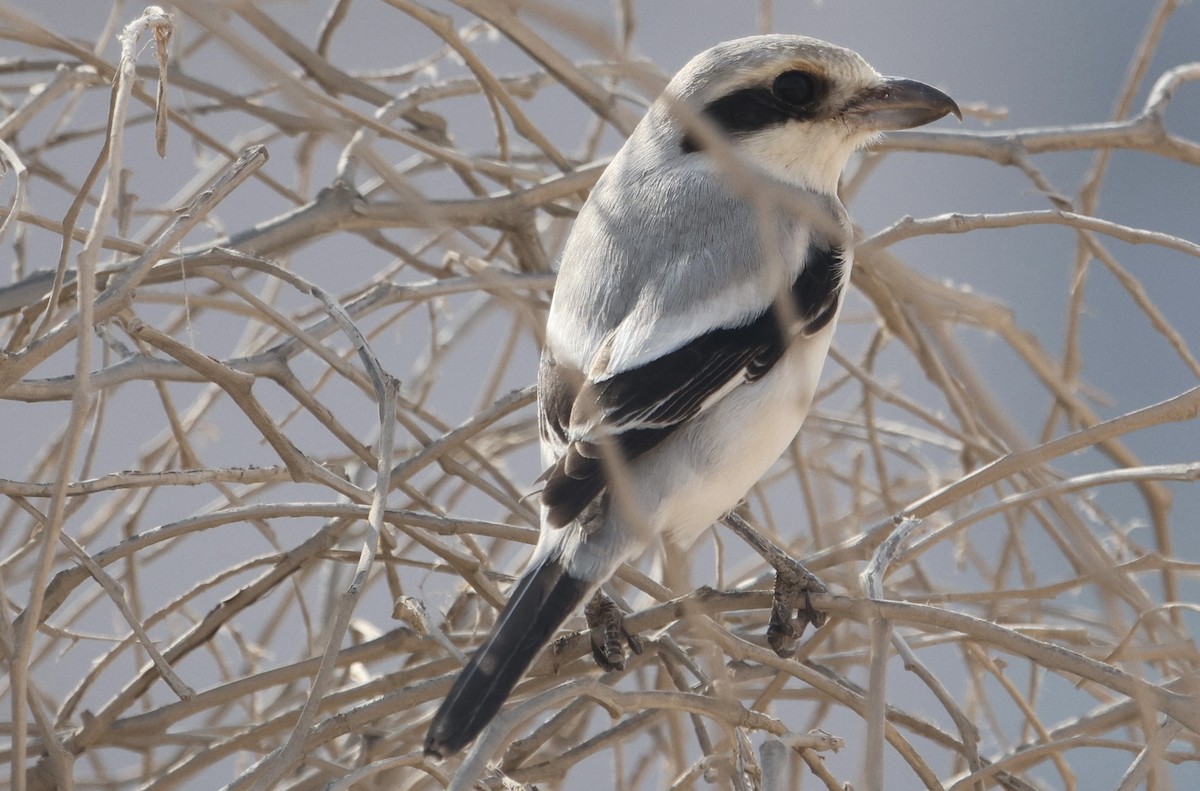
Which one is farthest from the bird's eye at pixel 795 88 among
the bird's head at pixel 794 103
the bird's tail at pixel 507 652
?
the bird's tail at pixel 507 652

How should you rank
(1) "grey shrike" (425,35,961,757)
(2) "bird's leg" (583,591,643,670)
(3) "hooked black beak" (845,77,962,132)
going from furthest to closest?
(3) "hooked black beak" (845,77,962,132)
(2) "bird's leg" (583,591,643,670)
(1) "grey shrike" (425,35,961,757)

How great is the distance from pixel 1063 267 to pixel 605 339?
11.2 ft

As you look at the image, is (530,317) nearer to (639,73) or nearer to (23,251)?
(639,73)

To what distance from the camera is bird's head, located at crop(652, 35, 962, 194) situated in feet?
7.44

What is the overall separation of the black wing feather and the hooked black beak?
0.34 metres

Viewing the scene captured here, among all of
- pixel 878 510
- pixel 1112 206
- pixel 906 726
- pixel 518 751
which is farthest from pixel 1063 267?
pixel 518 751

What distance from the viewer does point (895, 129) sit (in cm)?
224

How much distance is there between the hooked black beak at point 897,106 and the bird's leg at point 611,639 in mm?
962

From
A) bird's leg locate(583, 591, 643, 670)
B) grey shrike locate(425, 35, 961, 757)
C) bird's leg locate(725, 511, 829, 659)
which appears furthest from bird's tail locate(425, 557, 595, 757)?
bird's leg locate(725, 511, 829, 659)

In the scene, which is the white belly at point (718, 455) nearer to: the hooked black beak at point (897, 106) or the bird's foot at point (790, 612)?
the bird's foot at point (790, 612)

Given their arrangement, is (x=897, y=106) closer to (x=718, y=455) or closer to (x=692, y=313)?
(x=692, y=313)

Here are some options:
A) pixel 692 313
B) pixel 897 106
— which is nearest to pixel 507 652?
pixel 692 313

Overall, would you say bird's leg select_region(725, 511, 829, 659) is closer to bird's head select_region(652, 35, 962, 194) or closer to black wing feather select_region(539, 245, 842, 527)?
black wing feather select_region(539, 245, 842, 527)

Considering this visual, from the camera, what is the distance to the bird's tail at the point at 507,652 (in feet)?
4.20
